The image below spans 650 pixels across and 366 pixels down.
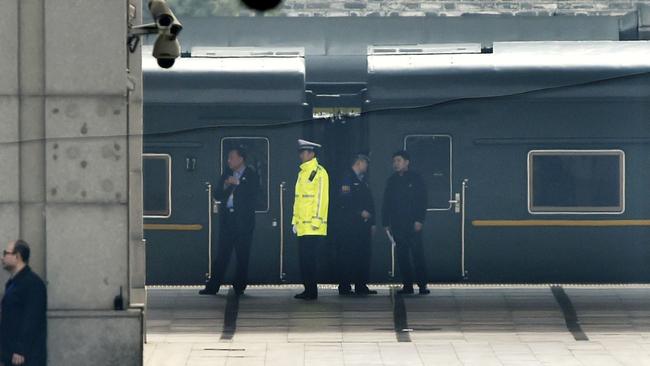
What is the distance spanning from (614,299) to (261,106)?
516 cm

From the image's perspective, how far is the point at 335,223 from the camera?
21.2 metres

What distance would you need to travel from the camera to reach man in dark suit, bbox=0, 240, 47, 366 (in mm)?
15133

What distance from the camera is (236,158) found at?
21.0 m

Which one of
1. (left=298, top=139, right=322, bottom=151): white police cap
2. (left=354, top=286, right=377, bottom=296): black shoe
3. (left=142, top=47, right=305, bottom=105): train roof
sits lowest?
(left=354, top=286, right=377, bottom=296): black shoe

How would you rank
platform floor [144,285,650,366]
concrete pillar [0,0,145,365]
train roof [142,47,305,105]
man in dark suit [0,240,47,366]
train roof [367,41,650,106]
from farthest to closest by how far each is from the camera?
train roof [142,47,305,105] → train roof [367,41,650,106] → platform floor [144,285,650,366] → concrete pillar [0,0,145,365] → man in dark suit [0,240,47,366]

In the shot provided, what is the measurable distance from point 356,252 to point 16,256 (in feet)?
22.0

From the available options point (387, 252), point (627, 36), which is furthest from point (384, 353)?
point (627, 36)

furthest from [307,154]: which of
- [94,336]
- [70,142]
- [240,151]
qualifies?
[94,336]

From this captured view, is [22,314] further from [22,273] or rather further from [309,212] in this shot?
[309,212]

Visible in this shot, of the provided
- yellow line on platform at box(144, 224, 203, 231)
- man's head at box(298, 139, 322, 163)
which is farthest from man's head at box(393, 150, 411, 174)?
yellow line on platform at box(144, 224, 203, 231)

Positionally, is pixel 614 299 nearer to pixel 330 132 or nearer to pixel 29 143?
pixel 330 132

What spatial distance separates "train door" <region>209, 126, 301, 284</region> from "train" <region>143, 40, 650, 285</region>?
0.01 meters

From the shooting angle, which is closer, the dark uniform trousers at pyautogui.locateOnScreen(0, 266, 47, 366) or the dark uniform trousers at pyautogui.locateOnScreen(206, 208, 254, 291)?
the dark uniform trousers at pyautogui.locateOnScreen(0, 266, 47, 366)

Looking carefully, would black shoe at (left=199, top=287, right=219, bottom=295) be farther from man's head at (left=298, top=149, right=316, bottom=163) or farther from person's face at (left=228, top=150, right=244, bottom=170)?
man's head at (left=298, top=149, right=316, bottom=163)
